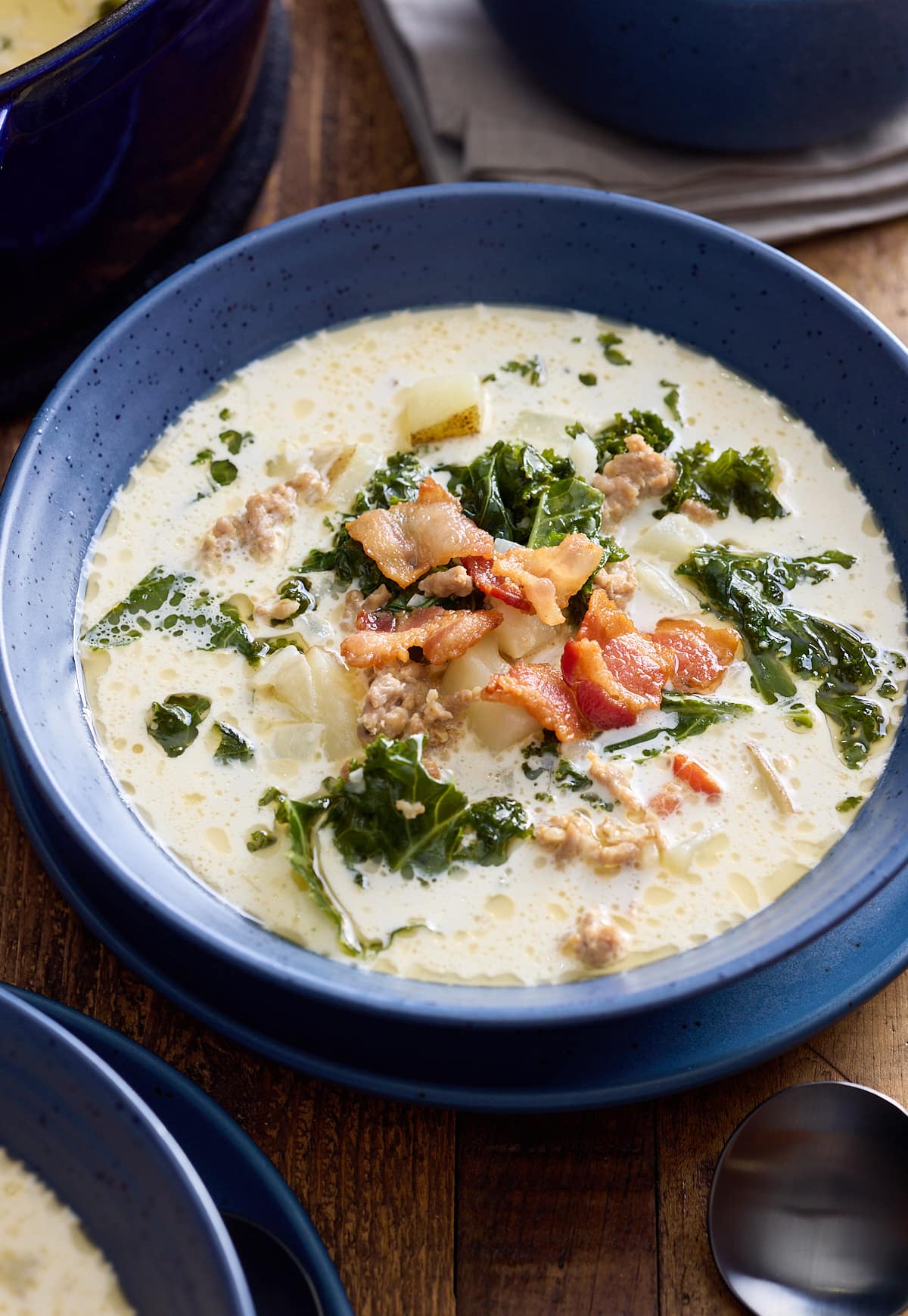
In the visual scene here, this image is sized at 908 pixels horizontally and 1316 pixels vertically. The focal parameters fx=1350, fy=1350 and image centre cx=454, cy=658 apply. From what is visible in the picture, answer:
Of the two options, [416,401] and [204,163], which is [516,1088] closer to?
[416,401]

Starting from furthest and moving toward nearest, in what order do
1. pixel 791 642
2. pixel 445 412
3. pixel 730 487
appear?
pixel 445 412 < pixel 730 487 < pixel 791 642

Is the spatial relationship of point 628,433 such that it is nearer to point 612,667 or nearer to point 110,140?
point 612,667

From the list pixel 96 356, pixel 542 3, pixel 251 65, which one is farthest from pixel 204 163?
pixel 542 3

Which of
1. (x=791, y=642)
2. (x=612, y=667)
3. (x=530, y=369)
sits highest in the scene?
(x=530, y=369)

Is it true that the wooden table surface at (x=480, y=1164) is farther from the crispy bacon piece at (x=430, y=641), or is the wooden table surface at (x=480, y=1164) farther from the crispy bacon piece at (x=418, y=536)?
the crispy bacon piece at (x=418, y=536)

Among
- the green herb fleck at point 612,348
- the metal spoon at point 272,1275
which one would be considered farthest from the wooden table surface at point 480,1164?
the green herb fleck at point 612,348

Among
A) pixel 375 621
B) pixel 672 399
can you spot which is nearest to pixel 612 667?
pixel 375 621
